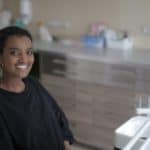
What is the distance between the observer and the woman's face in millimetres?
1478

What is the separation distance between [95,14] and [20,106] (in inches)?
83.7

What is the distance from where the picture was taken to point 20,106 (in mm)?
1485

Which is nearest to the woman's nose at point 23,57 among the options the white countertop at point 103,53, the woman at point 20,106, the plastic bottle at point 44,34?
the woman at point 20,106

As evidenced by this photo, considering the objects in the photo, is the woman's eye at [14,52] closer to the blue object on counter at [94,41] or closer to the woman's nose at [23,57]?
the woman's nose at [23,57]

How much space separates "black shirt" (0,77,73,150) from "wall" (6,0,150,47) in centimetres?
179

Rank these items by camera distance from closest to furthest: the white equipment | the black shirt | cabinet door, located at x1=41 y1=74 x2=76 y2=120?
the white equipment, the black shirt, cabinet door, located at x1=41 y1=74 x2=76 y2=120

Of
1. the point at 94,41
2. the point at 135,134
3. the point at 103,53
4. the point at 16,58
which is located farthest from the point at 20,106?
the point at 94,41

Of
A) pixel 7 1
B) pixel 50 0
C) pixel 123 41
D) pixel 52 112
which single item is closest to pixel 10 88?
pixel 52 112

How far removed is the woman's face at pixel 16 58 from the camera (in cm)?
148

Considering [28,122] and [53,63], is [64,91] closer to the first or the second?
[53,63]

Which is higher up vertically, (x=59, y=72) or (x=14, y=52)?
(x=14, y=52)

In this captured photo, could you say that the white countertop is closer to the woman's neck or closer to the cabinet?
the cabinet

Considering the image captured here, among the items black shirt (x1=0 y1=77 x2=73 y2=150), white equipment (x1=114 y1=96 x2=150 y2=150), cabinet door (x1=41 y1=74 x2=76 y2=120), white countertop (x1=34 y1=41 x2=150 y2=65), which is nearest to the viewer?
white equipment (x1=114 y1=96 x2=150 y2=150)

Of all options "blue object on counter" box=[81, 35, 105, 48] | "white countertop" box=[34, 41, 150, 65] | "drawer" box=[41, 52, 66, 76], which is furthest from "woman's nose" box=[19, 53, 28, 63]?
"blue object on counter" box=[81, 35, 105, 48]
